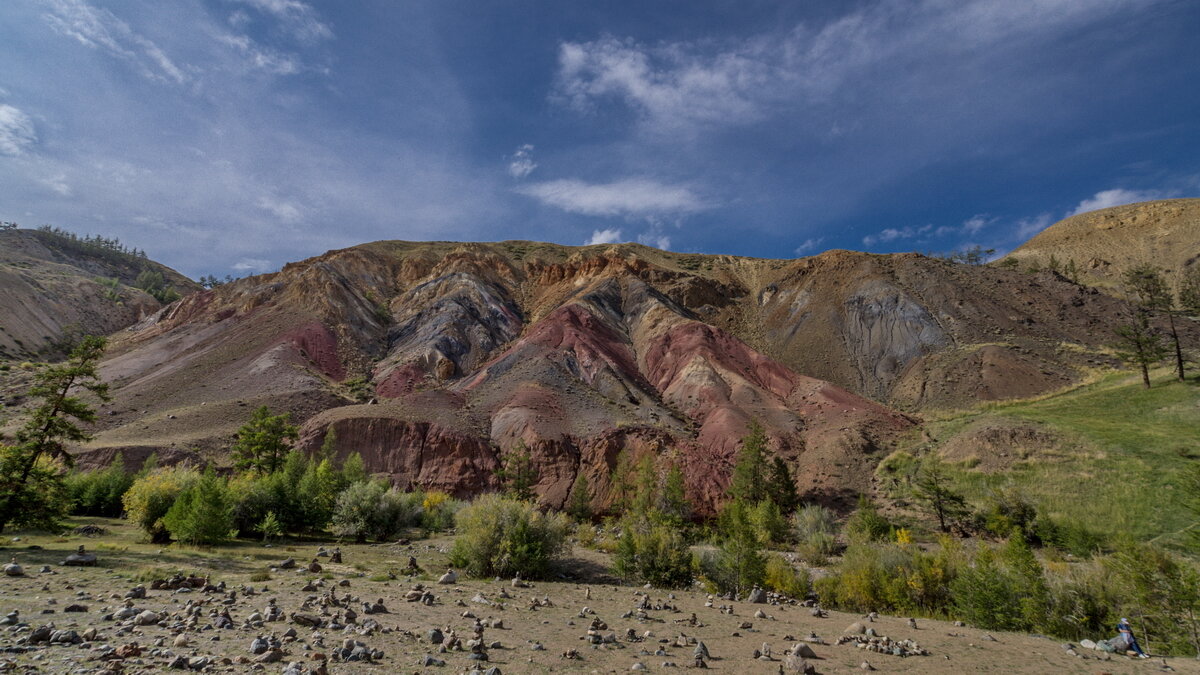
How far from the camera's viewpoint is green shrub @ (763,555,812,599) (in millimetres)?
20969

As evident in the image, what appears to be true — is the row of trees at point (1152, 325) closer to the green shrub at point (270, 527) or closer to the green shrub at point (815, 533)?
the green shrub at point (815, 533)

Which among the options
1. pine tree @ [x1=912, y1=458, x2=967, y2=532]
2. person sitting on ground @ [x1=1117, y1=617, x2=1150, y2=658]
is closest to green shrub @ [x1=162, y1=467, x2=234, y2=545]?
person sitting on ground @ [x1=1117, y1=617, x2=1150, y2=658]

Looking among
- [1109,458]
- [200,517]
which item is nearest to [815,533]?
Answer: [1109,458]

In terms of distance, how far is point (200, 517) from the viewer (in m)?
21.3

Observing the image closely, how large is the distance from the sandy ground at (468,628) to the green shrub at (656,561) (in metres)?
1.89

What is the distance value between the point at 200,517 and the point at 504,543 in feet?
41.8

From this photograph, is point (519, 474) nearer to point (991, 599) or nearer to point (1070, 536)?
point (991, 599)

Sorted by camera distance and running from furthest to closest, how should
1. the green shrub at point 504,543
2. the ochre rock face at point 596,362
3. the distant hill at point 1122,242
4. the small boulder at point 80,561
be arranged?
the distant hill at point 1122,242, the ochre rock face at point 596,362, the green shrub at point 504,543, the small boulder at point 80,561

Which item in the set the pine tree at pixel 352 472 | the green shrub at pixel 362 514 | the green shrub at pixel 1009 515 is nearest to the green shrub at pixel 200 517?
the green shrub at pixel 362 514

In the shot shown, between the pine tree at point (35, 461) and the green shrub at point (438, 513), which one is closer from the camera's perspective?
the pine tree at point (35, 461)

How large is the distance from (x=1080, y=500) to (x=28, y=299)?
131 meters

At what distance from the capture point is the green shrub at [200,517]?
2128 centimetres

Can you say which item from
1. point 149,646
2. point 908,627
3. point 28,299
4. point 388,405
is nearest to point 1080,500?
point 908,627

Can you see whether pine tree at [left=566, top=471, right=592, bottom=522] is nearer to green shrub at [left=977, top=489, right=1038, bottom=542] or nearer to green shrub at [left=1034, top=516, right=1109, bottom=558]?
green shrub at [left=977, top=489, right=1038, bottom=542]
